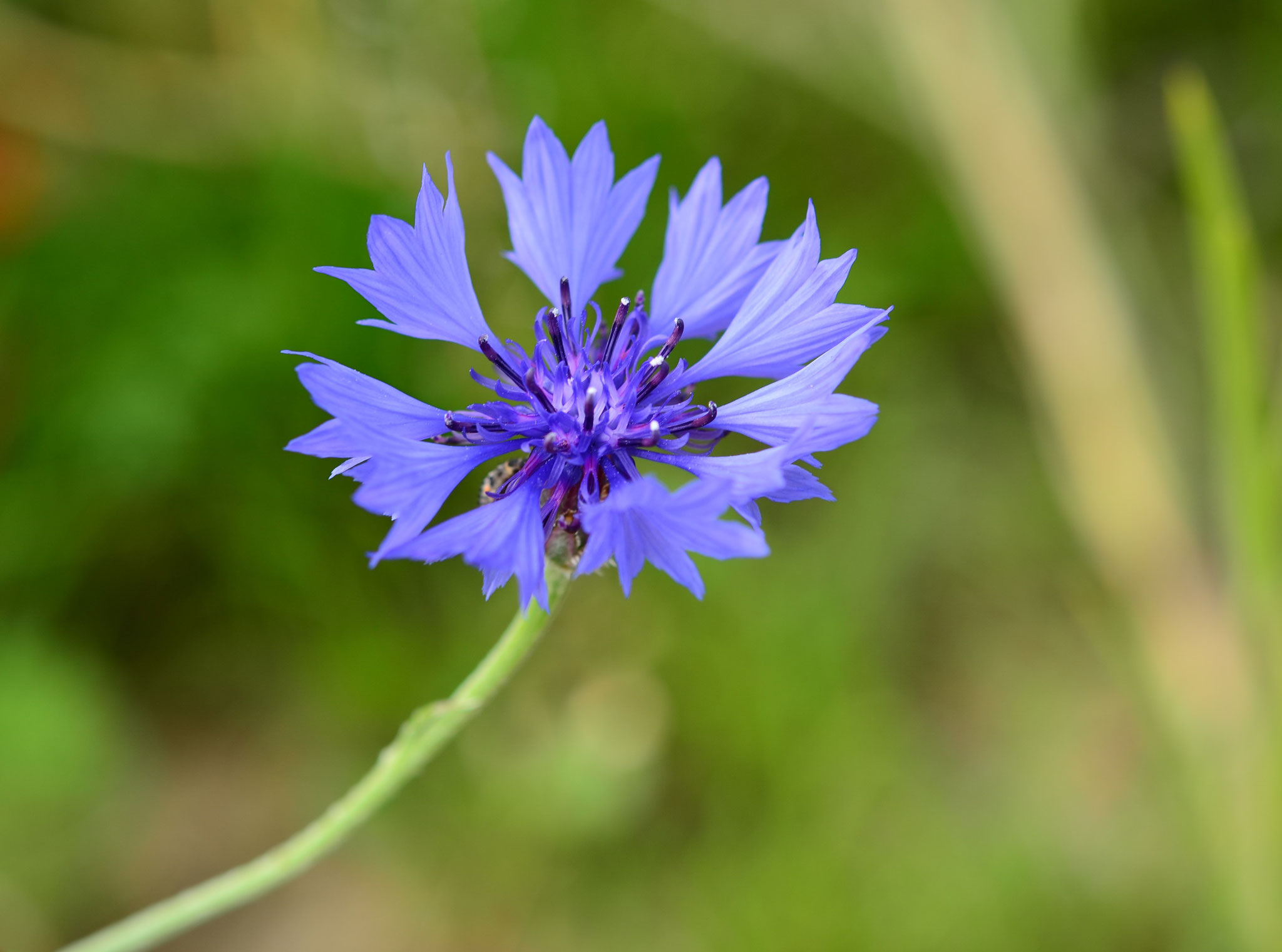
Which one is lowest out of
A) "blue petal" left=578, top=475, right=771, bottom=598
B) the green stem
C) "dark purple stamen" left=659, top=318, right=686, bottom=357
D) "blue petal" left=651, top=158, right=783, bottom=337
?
the green stem

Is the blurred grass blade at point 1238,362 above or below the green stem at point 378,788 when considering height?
above

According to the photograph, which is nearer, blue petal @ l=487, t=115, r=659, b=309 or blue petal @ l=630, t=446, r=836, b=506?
blue petal @ l=630, t=446, r=836, b=506

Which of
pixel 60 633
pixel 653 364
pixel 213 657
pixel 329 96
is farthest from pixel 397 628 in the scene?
pixel 653 364

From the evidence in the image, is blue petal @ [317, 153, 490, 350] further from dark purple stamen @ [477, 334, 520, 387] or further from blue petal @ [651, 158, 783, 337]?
blue petal @ [651, 158, 783, 337]

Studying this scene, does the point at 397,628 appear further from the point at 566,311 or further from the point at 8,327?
the point at 566,311

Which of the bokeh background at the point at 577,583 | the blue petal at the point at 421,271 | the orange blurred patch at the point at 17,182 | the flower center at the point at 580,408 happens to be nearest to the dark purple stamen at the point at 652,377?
the flower center at the point at 580,408

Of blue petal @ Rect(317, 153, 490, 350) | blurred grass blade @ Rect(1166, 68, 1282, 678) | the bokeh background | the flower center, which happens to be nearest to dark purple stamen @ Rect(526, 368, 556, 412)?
the flower center

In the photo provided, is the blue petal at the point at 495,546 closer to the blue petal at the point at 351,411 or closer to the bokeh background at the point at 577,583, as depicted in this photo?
the blue petal at the point at 351,411
